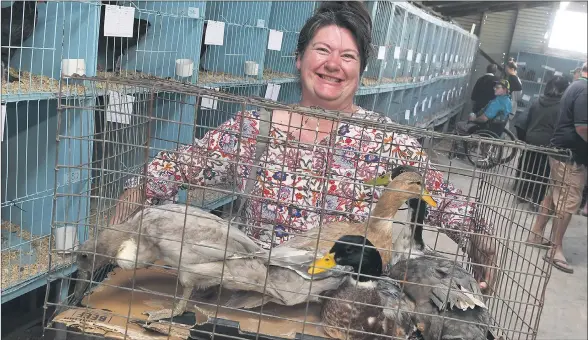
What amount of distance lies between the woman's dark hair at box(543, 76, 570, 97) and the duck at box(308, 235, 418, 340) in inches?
147

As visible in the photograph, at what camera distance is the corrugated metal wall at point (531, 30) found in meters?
2.38

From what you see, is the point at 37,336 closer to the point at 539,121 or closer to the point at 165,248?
the point at 165,248

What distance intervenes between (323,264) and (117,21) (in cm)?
148

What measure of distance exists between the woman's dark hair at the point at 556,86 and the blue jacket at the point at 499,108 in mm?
406

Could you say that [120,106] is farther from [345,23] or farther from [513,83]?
[513,83]

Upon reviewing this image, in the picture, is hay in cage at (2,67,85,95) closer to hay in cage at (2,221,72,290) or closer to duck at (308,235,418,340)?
hay in cage at (2,221,72,290)

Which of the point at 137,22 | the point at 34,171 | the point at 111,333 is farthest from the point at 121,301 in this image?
the point at 137,22

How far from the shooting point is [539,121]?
17.0 feet

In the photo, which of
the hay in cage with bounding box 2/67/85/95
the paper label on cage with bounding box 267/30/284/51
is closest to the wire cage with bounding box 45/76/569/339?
the hay in cage with bounding box 2/67/85/95

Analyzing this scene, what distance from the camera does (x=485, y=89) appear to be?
17.8 feet

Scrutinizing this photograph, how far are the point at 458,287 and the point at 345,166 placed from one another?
559 mm

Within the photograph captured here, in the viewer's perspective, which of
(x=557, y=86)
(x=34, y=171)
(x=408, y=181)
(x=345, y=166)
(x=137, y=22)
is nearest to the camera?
(x=408, y=181)

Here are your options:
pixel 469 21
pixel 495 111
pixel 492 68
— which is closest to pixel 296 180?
pixel 492 68

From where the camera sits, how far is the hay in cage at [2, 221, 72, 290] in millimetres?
1950
